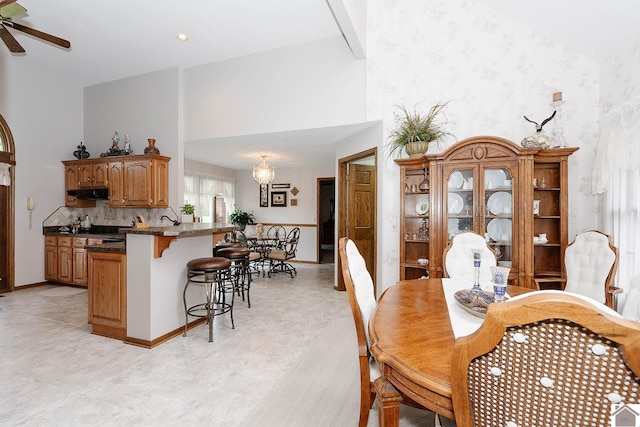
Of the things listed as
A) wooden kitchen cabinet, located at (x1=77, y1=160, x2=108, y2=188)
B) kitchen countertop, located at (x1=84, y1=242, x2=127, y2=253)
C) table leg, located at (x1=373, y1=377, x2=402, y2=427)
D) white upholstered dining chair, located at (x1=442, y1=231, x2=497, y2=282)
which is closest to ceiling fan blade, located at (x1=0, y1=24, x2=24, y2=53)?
wooden kitchen cabinet, located at (x1=77, y1=160, x2=108, y2=188)

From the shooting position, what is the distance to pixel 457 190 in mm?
3117

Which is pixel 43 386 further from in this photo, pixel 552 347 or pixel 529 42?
pixel 529 42

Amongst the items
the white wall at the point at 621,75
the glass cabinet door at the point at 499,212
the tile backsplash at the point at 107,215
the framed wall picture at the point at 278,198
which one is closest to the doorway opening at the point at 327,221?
the framed wall picture at the point at 278,198

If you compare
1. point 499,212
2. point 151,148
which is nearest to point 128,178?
point 151,148

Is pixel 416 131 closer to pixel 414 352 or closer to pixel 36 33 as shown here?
pixel 414 352

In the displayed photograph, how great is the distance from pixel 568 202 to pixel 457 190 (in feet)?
3.77

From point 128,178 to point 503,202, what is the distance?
5303 millimetres

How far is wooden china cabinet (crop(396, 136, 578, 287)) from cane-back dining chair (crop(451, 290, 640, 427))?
2509 millimetres

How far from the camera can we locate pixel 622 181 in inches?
98.4

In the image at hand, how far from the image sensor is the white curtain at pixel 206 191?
21.8ft

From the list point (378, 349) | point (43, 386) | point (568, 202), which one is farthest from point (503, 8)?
point (43, 386)

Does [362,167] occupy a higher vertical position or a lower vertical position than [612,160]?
higher

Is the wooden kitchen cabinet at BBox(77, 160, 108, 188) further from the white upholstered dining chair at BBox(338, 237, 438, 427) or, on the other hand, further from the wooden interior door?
the white upholstered dining chair at BBox(338, 237, 438, 427)

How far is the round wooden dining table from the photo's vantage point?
903 mm
